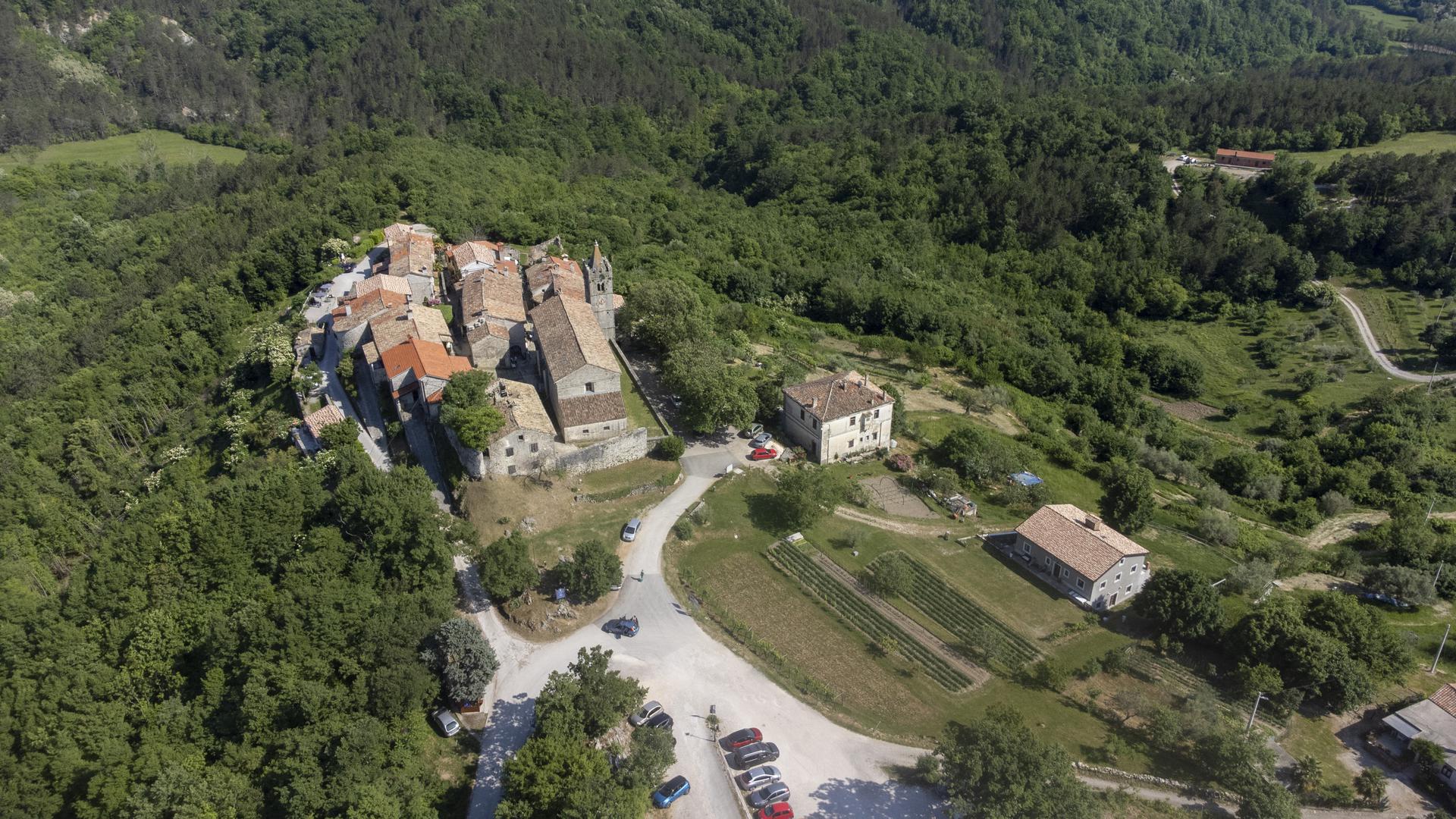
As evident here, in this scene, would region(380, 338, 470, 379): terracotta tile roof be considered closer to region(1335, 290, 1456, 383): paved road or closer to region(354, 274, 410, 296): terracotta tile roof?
region(354, 274, 410, 296): terracotta tile roof

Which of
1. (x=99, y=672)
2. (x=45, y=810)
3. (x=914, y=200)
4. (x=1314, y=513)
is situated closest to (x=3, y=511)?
(x=99, y=672)

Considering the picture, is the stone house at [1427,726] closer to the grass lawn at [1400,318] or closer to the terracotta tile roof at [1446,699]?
the terracotta tile roof at [1446,699]

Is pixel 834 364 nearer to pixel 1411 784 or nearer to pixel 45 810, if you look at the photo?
pixel 1411 784

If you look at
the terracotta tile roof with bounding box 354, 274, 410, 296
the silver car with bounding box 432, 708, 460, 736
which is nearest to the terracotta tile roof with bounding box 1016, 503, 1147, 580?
the silver car with bounding box 432, 708, 460, 736

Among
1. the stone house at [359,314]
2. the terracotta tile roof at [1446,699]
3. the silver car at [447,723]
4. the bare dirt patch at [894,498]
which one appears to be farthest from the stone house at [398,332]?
the terracotta tile roof at [1446,699]

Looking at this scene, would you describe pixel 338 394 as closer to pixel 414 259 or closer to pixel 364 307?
pixel 364 307
